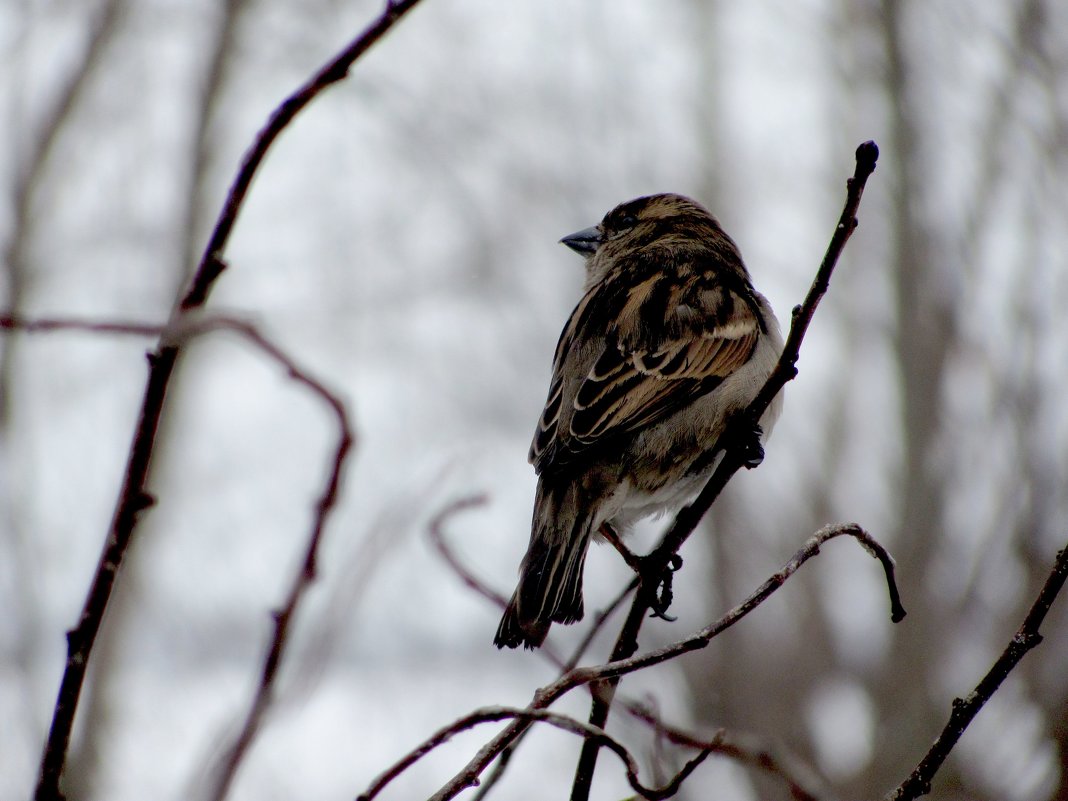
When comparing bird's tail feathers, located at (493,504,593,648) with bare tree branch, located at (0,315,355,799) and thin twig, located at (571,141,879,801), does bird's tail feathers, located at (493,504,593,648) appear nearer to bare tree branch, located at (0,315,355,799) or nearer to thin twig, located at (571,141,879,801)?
thin twig, located at (571,141,879,801)

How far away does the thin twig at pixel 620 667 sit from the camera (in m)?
1.35

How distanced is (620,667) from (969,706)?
1.48ft

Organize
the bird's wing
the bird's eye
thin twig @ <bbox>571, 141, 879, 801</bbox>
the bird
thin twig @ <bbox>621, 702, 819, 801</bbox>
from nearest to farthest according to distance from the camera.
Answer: thin twig @ <bbox>571, 141, 879, 801</bbox>
thin twig @ <bbox>621, 702, 819, 801</bbox>
the bird
the bird's wing
the bird's eye

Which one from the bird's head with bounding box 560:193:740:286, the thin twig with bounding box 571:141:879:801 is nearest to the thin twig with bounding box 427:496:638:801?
the thin twig with bounding box 571:141:879:801

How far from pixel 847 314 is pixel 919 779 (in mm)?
10143

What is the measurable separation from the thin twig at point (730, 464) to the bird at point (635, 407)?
647 millimetres

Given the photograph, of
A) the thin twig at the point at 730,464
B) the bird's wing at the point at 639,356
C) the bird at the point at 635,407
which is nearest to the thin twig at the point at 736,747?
the thin twig at the point at 730,464

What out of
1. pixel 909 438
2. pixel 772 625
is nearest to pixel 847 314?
pixel 909 438

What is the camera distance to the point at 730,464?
7.86 ft

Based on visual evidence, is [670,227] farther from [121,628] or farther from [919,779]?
[121,628]

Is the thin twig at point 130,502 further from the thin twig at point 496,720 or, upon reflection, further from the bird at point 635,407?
the bird at point 635,407

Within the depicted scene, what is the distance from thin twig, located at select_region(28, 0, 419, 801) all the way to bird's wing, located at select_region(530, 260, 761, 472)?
2479mm

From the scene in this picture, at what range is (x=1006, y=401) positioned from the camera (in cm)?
958

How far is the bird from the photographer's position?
341 cm
